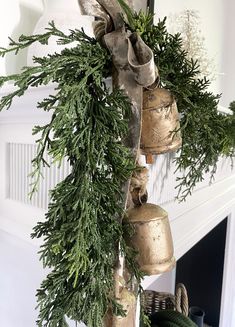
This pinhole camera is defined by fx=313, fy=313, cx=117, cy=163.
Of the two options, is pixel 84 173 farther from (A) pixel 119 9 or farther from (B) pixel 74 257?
(A) pixel 119 9

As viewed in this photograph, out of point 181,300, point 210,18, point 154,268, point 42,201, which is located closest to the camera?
point 154,268

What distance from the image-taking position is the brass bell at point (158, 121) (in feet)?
1.51

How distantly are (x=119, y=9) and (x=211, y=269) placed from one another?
1.66 meters

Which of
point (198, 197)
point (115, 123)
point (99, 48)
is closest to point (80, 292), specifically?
point (115, 123)

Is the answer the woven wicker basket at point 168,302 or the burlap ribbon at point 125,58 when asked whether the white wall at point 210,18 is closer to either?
the burlap ribbon at point 125,58

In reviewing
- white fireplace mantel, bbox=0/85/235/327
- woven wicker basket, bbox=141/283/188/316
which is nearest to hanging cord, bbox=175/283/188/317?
woven wicker basket, bbox=141/283/188/316

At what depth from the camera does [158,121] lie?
462mm

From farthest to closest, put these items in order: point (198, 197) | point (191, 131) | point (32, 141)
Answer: point (198, 197)
point (32, 141)
point (191, 131)

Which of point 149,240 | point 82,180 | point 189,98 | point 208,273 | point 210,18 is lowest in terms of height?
point 208,273

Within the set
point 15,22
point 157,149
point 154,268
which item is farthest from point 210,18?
point 154,268

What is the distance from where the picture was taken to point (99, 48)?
42cm

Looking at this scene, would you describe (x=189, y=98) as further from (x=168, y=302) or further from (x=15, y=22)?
(x=168, y=302)

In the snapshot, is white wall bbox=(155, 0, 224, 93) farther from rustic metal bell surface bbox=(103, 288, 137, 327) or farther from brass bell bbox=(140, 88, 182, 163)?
rustic metal bell surface bbox=(103, 288, 137, 327)

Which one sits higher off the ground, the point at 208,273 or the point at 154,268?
the point at 154,268
